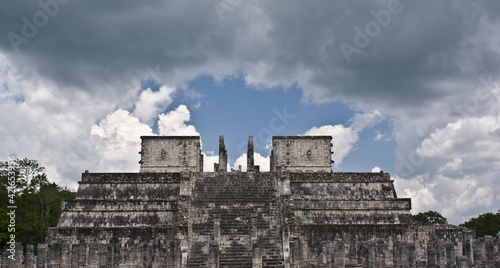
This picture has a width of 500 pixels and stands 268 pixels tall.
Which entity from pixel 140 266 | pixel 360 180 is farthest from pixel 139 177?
pixel 360 180

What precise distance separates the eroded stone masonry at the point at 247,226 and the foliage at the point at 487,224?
22.2 meters

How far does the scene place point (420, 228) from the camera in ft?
96.0

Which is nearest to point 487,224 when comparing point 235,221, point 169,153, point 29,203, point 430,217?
point 430,217

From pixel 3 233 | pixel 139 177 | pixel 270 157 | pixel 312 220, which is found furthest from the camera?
pixel 270 157

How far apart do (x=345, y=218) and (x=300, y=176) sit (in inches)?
154

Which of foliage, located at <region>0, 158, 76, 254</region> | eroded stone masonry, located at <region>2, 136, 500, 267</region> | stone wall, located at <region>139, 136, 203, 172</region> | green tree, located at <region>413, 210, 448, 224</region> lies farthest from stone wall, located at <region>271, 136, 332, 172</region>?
green tree, located at <region>413, 210, 448, 224</region>

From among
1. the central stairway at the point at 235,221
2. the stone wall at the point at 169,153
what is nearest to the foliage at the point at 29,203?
the stone wall at the point at 169,153

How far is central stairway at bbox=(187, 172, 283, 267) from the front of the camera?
25.1 m

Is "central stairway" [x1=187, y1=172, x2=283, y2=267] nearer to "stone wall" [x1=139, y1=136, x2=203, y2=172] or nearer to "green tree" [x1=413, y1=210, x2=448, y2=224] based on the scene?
"stone wall" [x1=139, y1=136, x2=203, y2=172]

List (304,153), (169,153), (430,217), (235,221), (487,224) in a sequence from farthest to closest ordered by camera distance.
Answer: (430,217) < (487,224) < (304,153) < (169,153) < (235,221)

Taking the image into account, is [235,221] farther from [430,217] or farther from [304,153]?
[430,217]

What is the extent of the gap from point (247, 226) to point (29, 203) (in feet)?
76.9

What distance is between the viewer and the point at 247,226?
89.4 ft

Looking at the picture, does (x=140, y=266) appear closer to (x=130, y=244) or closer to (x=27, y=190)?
(x=130, y=244)
